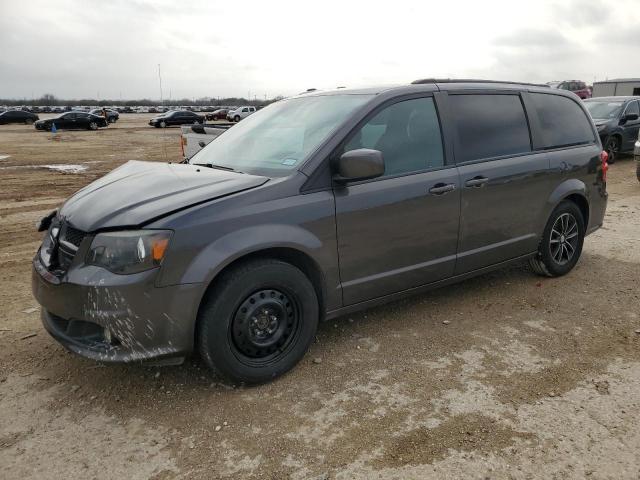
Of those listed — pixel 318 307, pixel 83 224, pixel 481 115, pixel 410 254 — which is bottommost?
pixel 318 307

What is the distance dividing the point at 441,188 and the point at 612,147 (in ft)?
40.3

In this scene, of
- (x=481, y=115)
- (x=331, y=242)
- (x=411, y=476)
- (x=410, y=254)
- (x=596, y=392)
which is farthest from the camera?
(x=481, y=115)

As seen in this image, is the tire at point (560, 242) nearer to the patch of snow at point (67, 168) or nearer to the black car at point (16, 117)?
the patch of snow at point (67, 168)

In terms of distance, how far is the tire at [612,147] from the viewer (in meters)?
13.6

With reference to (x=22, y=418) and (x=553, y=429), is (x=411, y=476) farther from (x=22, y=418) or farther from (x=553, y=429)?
(x=22, y=418)

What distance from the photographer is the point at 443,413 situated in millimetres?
2920

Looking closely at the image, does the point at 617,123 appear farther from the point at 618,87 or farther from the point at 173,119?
the point at 173,119

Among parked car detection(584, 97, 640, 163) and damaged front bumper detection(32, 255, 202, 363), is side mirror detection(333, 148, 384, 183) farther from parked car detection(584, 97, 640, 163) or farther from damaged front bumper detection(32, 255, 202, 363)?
parked car detection(584, 97, 640, 163)

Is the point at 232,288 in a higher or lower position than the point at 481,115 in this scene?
lower

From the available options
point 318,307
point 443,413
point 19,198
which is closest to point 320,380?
point 318,307

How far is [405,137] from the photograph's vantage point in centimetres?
376

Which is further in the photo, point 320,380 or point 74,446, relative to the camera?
point 320,380

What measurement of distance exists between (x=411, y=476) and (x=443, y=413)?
1.87 feet

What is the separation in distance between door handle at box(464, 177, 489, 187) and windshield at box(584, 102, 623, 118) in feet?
38.6
